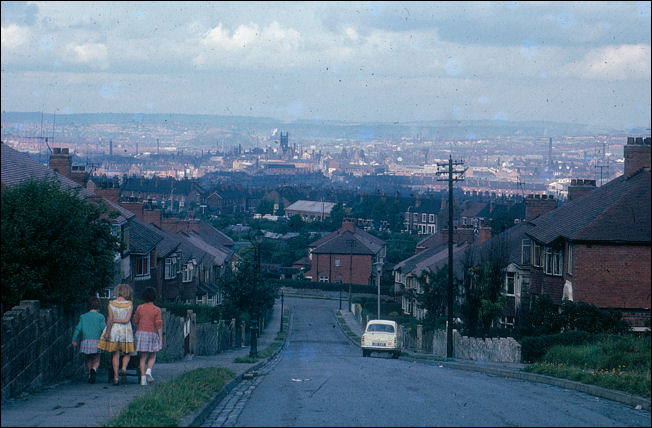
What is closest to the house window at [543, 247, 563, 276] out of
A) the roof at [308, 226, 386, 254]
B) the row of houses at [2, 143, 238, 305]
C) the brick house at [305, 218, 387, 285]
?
the row of houses at [2, 143, 238, 305]

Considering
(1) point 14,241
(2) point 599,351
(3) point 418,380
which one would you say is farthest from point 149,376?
(2) point 599,351

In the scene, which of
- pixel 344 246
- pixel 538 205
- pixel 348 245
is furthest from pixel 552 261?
pixel 344 246

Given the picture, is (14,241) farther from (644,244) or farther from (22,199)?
(644,244)

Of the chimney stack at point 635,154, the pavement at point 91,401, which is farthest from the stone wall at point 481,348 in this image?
the pavement at point 91,401

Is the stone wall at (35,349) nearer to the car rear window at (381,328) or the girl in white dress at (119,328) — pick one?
the girl in white dress at (119,328)

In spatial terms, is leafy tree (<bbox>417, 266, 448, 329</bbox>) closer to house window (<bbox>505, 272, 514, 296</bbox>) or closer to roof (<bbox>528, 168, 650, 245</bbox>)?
house window (<bbox>505, 272, 514, 296</bbox>)
